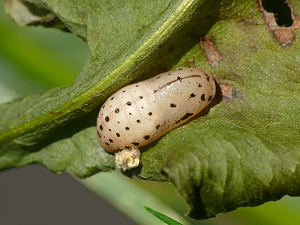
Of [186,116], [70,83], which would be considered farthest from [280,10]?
[70,83]

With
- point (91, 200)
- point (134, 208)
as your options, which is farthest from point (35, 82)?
point (91, 200)

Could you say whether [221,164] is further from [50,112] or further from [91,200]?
[91,200]

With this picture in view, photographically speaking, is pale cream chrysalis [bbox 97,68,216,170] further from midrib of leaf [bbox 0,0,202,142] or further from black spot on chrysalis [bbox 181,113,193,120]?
midrib of leaf [bbox 0,0,202,142]

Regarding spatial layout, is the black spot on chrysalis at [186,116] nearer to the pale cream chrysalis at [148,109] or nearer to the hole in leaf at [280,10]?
the pale cream chrysalis at [148,109]

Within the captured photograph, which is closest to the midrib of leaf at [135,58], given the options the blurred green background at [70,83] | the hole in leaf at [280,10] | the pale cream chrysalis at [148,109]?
the pale cream chrysalis at [148,109]

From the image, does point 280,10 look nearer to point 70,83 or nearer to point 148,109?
point 148,109
